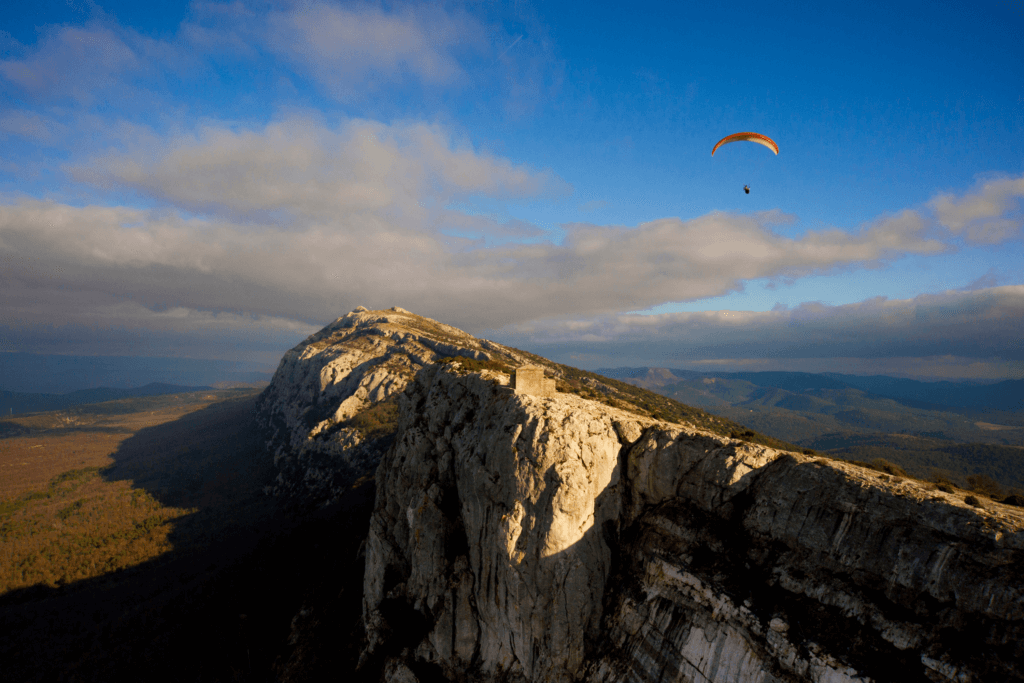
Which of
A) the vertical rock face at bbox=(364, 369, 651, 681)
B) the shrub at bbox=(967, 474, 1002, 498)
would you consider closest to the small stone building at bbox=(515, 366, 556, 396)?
the vertical rock face at bbox=(364, 369, 651, 681)

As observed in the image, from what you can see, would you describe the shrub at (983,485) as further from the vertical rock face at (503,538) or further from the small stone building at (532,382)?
the small stone building at (532,382)

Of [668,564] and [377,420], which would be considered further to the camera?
[377,420]

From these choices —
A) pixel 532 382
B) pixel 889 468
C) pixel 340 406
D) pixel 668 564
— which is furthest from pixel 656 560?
pixel 340 406

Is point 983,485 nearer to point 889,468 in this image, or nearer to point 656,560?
point 889,468

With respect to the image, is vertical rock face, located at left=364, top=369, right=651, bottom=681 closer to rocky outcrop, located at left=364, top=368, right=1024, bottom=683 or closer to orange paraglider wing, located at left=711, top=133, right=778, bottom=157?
rocky outcrop, located at left=364, top=368, right=1024, bottom=683

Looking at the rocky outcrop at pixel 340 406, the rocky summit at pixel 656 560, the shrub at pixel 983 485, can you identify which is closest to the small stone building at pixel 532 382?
the rocky summit at pixel 656 560
